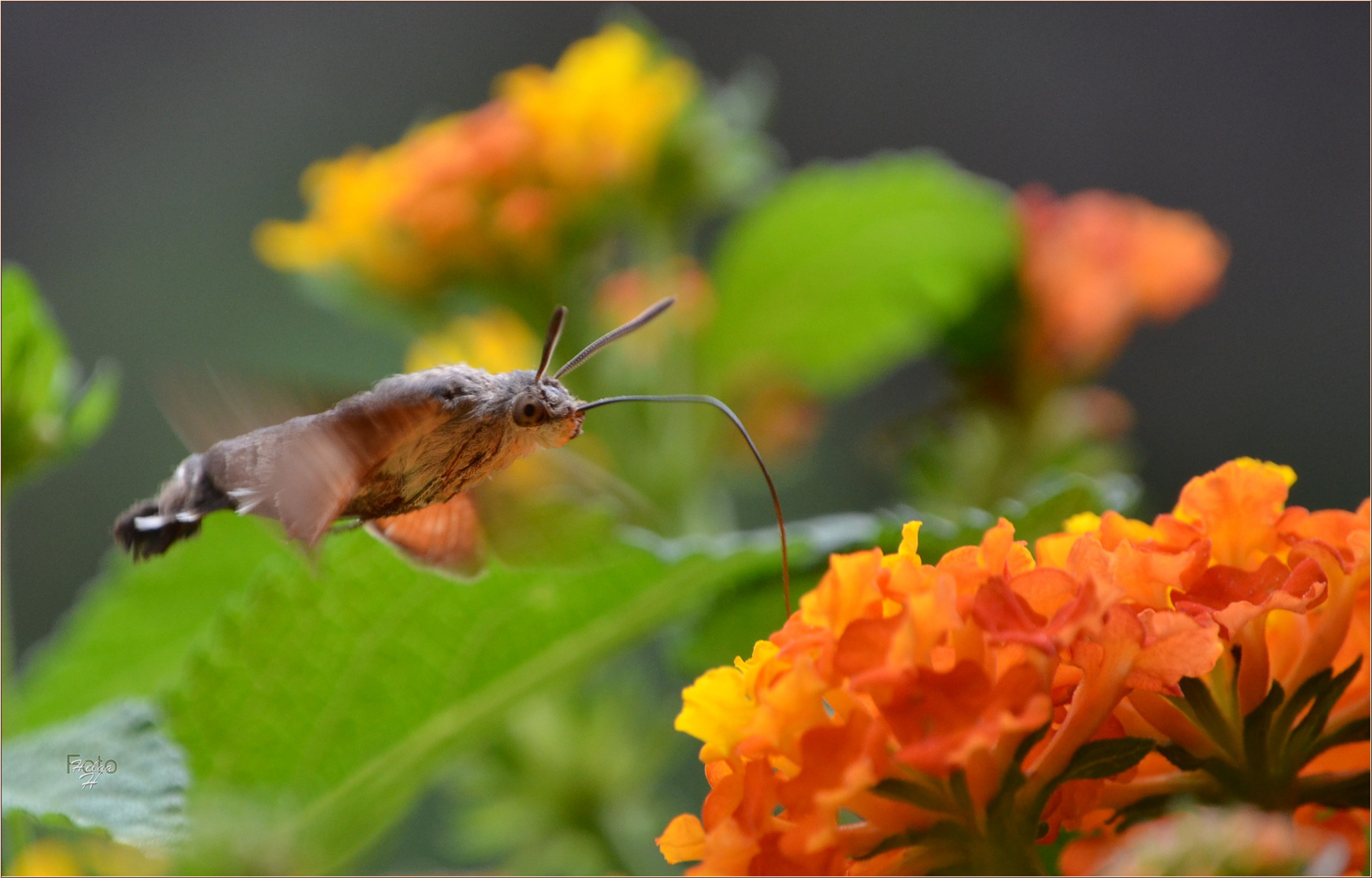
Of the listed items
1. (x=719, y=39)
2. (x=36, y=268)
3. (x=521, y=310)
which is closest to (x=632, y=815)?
(x=521, y=310)

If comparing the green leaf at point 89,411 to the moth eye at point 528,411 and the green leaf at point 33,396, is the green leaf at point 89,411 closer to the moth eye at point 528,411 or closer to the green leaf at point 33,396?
the green leaf at point 33,396

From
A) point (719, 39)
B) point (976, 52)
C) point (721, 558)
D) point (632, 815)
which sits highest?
point (719, 39)

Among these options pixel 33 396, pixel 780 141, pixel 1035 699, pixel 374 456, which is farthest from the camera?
pixel 780 141

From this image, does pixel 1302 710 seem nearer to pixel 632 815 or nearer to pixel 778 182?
pixel 632 815

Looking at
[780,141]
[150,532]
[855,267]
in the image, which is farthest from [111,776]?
[780,141]

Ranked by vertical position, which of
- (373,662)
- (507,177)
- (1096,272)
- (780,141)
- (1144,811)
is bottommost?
(1144,811)

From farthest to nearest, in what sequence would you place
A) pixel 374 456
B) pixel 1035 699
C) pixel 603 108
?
pixel 603 108 → pixel 374 456 → pixel 1035 699

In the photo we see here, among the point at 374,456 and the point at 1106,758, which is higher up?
the point at 374,456

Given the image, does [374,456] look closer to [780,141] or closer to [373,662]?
[373,662]
